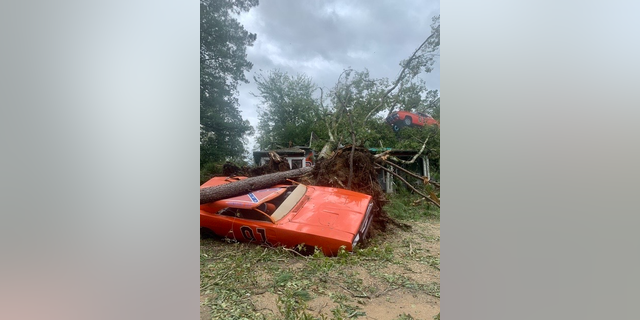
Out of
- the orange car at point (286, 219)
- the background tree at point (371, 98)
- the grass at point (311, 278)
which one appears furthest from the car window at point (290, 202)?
the background tree at point (371, 98)

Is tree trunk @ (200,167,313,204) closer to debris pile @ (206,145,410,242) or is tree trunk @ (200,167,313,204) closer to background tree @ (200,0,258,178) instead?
debris pile @ (206,145,410,242)

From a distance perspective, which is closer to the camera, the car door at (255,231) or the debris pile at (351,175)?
the car door at (255,231)

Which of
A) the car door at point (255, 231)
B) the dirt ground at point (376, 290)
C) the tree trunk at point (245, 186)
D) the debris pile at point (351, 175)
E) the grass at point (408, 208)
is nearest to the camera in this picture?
the dirt ground at point (376, 290)

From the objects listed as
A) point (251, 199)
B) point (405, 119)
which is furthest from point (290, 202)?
point (405, 119)

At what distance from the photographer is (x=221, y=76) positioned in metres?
1.89

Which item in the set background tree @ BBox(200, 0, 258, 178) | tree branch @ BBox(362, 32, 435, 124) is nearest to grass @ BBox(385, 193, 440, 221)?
tree branch @ BBox(362, 32, 435, 124)

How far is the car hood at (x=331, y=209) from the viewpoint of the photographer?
2.07 meters

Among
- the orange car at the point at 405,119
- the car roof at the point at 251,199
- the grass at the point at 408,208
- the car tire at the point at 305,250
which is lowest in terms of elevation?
the car tire at the point at 305,250

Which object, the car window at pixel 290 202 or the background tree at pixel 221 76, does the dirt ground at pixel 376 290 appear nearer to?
the car window at pixel 290 202

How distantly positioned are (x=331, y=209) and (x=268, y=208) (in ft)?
1.72

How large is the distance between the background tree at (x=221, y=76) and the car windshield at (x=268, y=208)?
42 centimetres

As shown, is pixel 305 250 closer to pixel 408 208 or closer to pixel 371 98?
pixel 408 208
